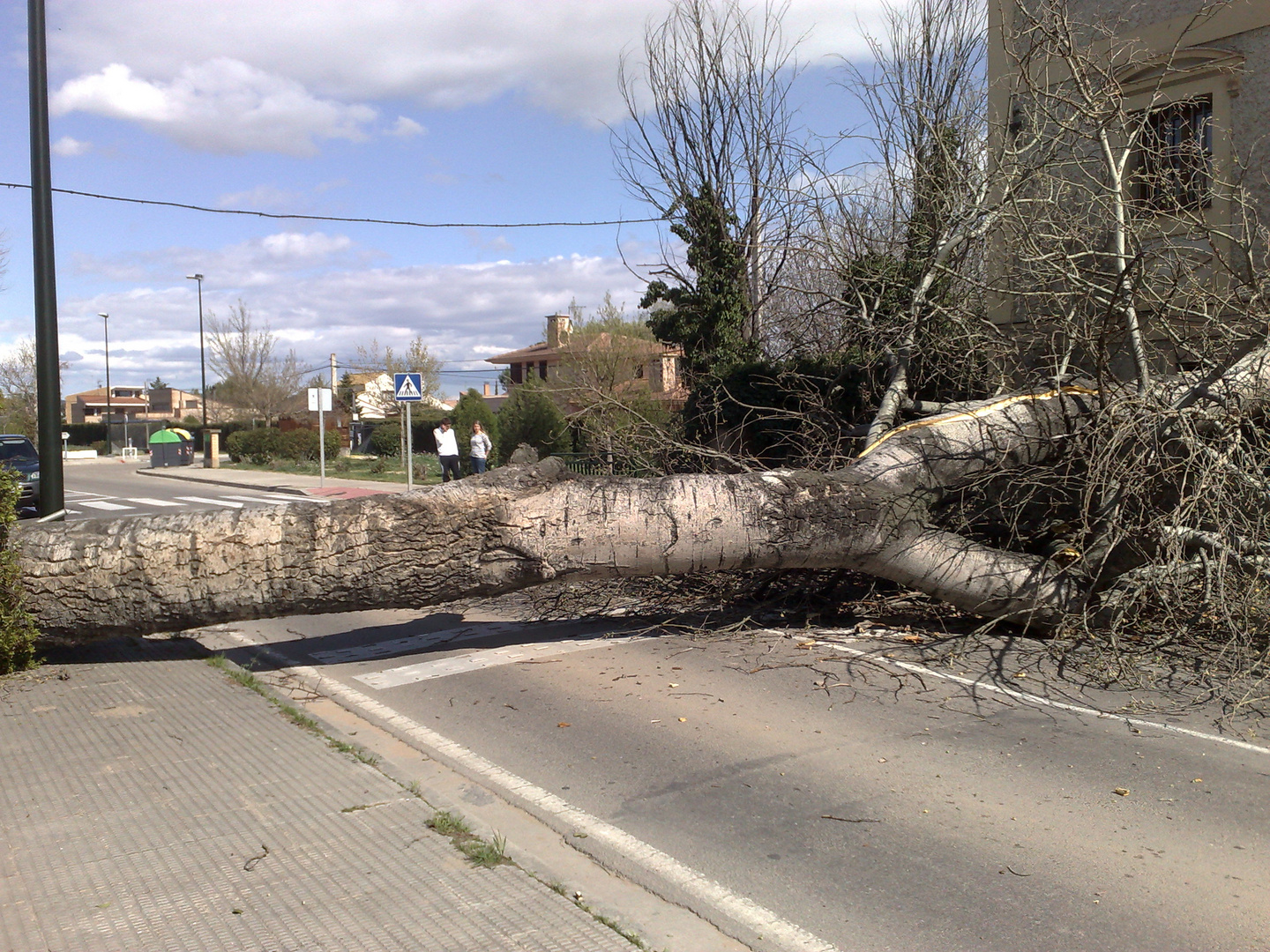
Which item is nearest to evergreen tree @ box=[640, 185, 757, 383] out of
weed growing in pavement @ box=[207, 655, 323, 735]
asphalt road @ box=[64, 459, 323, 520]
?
asphalt road @ box=[64, 459, 323, 520]

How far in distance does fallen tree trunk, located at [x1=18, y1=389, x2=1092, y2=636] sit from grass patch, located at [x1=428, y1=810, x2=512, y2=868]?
7.77ft

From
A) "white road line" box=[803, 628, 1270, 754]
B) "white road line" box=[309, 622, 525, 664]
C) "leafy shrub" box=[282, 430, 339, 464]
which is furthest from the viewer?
"leafy shrub" box=[282, 430, 339, 464]

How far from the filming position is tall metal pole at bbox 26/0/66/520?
8930 mm

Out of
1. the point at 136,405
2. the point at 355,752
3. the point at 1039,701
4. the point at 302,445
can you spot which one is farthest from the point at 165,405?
the point at 1039,701

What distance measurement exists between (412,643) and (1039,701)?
469 centimetres

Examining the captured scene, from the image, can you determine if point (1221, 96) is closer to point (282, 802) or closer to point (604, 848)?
point (604, 848)

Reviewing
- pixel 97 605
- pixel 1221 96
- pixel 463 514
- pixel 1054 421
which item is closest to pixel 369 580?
pixel 463 514

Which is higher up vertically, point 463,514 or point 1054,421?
point 1054,421

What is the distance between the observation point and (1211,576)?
652cm

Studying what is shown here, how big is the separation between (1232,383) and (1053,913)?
16.2 ft

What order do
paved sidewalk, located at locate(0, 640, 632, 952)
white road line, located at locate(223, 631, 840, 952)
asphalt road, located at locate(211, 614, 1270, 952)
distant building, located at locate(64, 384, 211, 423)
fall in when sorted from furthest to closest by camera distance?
distant building, located at locate(64, 384, 211, 423)
asphalt road, located at locate(211, 614, 1270, 952)
white road line, located at locate(223, 631, 840, 952)
paved sidewalk, located at locate(0, 640, 632, 952)

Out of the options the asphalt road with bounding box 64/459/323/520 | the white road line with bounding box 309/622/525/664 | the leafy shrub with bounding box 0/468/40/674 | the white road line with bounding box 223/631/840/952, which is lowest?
the asphalt road with bounding box 64/459/323/520

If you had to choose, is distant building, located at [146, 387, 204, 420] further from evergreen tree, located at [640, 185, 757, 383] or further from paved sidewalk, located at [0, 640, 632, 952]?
paved sidewalk, located at [0, 640, 632, 952]

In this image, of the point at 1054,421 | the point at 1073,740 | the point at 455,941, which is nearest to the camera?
the point at 455,941
